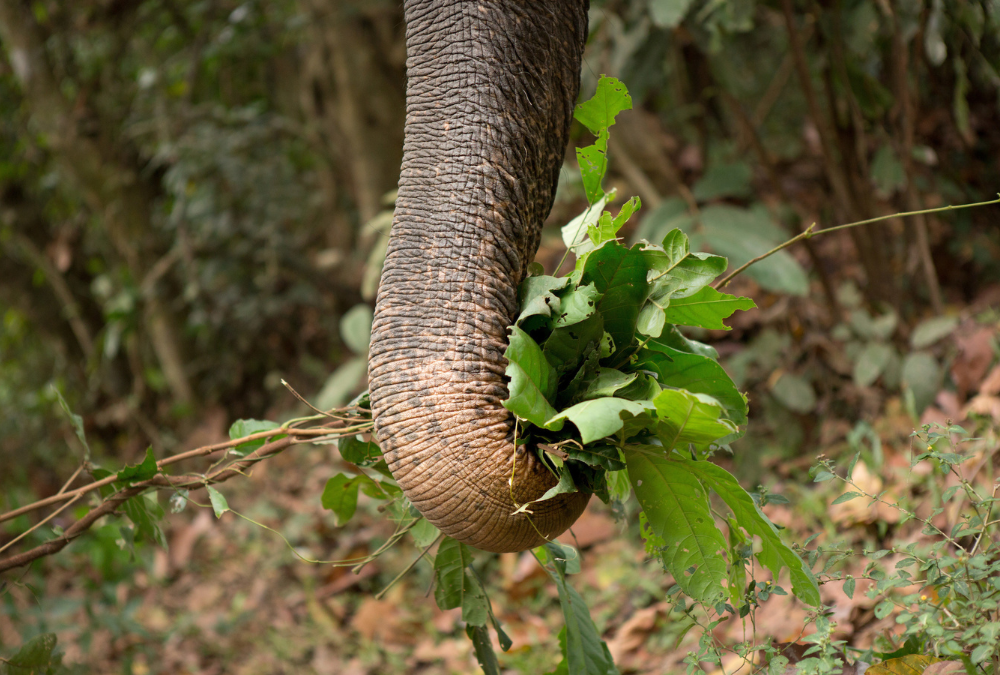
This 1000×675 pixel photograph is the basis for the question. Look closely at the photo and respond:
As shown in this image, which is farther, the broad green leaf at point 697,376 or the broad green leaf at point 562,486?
the broad green leaf at point 697,376

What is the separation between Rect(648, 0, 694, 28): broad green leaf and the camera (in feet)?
7.97

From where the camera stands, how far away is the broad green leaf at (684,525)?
1.19m

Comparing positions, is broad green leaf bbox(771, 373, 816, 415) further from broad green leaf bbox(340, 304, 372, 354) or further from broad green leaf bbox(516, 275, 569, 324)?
broad green leaf bbox(516, 275, 569, 324)

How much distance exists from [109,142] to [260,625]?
306 centimetres

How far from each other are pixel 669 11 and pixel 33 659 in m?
2.38

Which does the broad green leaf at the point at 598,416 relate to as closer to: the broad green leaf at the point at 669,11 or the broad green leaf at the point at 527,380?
the broad green leaf at the point at 527,380

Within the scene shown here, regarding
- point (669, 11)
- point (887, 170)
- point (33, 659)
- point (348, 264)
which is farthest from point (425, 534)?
point (348, 264)

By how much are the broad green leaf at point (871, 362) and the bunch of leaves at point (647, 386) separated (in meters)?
1.83

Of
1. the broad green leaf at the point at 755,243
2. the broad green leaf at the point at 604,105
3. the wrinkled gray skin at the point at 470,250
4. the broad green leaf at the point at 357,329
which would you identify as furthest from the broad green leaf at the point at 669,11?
the broad green leaf at the point at 357,329

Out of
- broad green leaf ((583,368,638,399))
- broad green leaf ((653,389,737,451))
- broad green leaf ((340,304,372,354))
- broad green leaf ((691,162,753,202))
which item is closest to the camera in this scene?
broad green leaf ((653,389,737,451))

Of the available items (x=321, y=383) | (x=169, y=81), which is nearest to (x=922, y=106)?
(x=321, y=383)

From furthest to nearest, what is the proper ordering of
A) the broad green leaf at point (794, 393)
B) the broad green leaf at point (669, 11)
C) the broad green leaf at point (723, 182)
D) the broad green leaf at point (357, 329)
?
1. the broad green leaf at point (357, 329)
2. the broad green leaf at point (723, 182)
3. the broad green leaf at point (794, 393)
4. the broad green leaf at point (669, 11)

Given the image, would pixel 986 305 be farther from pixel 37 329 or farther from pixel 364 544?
pixel 37 329

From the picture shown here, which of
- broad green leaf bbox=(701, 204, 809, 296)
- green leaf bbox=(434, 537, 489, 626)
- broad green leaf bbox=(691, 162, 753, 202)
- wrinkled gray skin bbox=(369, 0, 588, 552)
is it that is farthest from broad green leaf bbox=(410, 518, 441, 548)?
broad green leaf bbox=(691, 162, 753, 202)
